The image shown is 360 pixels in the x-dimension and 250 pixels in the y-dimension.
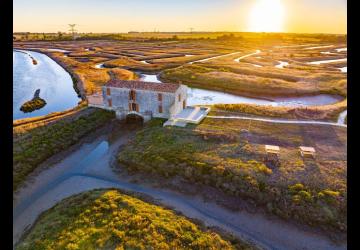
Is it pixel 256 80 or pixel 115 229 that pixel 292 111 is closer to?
pixel 256 80

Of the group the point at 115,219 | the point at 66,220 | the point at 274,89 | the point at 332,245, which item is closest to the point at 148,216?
the point at 115,219

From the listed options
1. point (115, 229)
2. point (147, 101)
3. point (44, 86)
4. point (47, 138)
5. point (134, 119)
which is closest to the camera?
point (115, 229)

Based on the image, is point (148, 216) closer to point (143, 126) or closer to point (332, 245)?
point (332, 245)

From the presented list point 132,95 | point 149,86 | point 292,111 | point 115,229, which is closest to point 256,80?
point 292,111

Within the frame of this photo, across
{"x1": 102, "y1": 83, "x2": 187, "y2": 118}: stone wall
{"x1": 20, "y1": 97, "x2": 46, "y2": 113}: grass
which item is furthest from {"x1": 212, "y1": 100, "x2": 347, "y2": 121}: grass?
{"x1": 20, "y1": 97, "x2": 46, "y2": 113}: grass

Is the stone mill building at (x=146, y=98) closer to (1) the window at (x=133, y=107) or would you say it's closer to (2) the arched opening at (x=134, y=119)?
(1) the window at (x=133, y=107)

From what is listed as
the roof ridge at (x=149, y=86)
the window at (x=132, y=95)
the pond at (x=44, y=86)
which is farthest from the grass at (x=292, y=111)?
the pond at (x=44, y=86)

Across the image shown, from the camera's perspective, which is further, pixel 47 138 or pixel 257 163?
pixel 47 138
